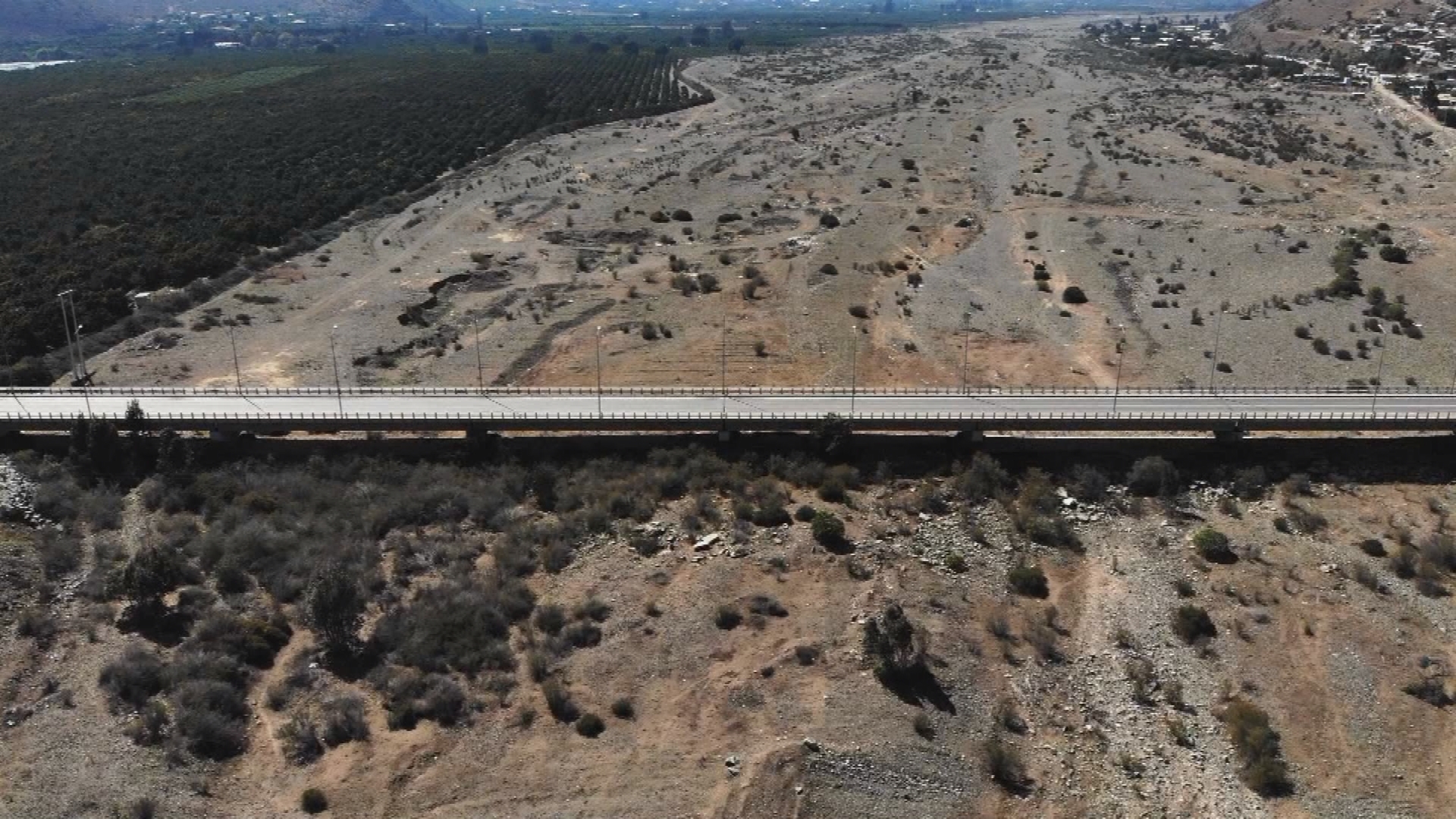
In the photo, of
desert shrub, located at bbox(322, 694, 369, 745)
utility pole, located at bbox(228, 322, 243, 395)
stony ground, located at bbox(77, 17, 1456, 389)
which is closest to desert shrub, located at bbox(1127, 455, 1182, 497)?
stony ground, located at bbox(77, 17, 1456, 389)

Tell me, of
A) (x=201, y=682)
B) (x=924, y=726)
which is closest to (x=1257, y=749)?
(x=924, y=726)

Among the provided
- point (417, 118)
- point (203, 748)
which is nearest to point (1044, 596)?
point (203, 748)

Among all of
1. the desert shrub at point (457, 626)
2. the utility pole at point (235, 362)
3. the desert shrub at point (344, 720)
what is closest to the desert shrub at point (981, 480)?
the desert shrub at point (457, 626)

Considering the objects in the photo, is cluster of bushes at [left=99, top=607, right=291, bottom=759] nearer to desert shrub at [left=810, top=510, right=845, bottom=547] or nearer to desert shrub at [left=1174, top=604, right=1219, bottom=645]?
desert shrub at [left=810, top=510, right=845, bottom=547]

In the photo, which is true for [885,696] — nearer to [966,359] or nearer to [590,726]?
[590,726]

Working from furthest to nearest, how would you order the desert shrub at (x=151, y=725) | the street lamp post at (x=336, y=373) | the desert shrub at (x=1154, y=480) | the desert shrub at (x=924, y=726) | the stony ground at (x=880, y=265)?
the stony ground at (x=880, y=265) → the street lamp post at (x=336, y=373) → the desert shrub at (x=1154, y=480) → the desert shrub at (x=924, y=726) → the desert shrub at (x=151, y=725)

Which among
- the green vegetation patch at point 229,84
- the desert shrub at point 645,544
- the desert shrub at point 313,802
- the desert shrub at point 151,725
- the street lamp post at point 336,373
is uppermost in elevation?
the green vegetation patch at point 229,84

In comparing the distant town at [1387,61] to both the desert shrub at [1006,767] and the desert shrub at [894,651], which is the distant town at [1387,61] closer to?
the desert shrub at [894,651]
